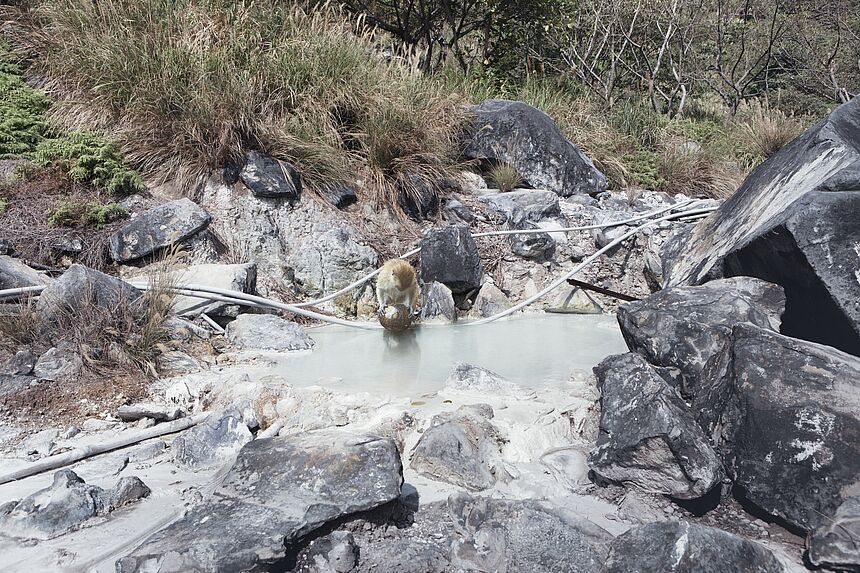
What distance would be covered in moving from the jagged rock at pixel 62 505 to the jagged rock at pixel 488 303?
131 inches

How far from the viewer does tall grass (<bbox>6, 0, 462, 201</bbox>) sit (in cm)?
566

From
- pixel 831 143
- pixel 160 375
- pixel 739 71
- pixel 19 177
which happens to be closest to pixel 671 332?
pixel 831 143

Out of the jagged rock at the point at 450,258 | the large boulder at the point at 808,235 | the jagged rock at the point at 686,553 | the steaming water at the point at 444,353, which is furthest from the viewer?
the jagged rock at the point at 450,258

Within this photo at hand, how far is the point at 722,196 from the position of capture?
24.2 ft

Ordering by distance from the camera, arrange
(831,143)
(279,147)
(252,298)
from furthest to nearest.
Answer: (279,147)
(252,298)
(831,143)

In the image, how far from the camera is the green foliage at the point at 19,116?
5453mm

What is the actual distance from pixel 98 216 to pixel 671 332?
429 centimetres

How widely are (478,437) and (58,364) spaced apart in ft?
7.08

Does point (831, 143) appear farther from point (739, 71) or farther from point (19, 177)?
point (739, 71)

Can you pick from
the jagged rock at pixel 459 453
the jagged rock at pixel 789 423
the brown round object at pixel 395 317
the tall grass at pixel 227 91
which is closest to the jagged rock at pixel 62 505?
the jagged rock at pixel 459 453

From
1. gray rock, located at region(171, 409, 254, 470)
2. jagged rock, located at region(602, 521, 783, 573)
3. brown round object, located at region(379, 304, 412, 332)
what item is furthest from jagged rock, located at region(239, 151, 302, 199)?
jagged rock, located at region(602, 521, 783, 573)

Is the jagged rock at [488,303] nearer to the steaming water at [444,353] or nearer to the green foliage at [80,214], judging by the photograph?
the steaming water at [444,353]

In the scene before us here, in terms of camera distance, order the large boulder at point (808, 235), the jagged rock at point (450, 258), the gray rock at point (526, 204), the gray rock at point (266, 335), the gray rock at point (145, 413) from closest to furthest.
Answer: the large boulder at point (808, 235)
the gray rock at point (145, 413)
the gray rock at point (266, 335)
the jagged rock at point (450, 258)
the gray rock at point (526, 204)

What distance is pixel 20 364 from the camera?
314cm
